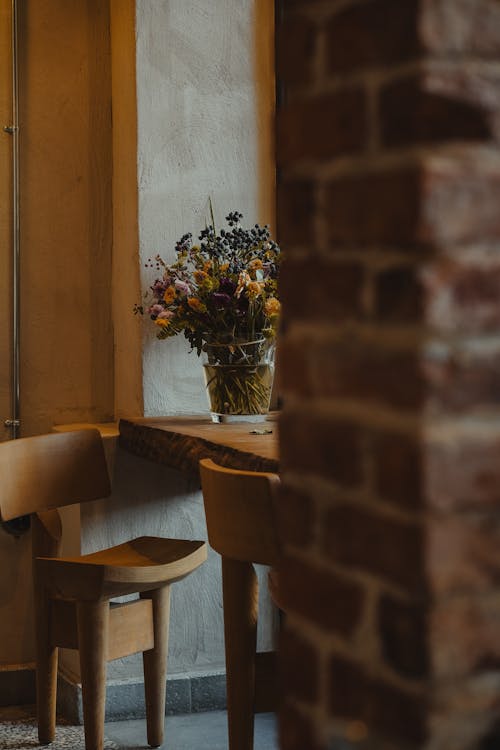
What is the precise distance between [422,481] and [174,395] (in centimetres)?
251

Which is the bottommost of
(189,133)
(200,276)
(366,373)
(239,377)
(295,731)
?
(295,731)

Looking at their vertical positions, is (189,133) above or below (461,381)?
above

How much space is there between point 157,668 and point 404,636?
214 cm

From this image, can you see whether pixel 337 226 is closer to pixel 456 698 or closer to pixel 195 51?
pixel 456 698

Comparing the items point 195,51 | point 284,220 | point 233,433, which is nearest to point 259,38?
point 195,51

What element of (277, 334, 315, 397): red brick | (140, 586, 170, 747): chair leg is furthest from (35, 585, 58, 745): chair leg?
(277, 334, 315, 397): red brick

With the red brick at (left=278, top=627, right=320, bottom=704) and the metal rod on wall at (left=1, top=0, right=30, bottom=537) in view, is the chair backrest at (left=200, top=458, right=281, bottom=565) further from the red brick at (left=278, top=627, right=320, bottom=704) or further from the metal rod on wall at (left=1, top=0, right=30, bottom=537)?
the metal rod on wall at (left=1, top=0, right=30, bottom=537)

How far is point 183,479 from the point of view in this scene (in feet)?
11.3

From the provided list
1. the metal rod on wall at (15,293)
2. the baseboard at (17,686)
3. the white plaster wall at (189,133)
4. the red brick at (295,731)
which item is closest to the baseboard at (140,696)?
the baseboard at (17,686)

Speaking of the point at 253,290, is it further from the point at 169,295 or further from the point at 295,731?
the point at 295,731

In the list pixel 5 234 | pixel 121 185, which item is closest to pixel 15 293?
pixel 5 234

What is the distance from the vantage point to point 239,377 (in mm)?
3186

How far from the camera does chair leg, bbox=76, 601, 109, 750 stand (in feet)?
8.91

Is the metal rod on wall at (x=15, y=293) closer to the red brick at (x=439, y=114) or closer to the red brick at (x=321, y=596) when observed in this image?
the red brick at (x=321, y=596)
